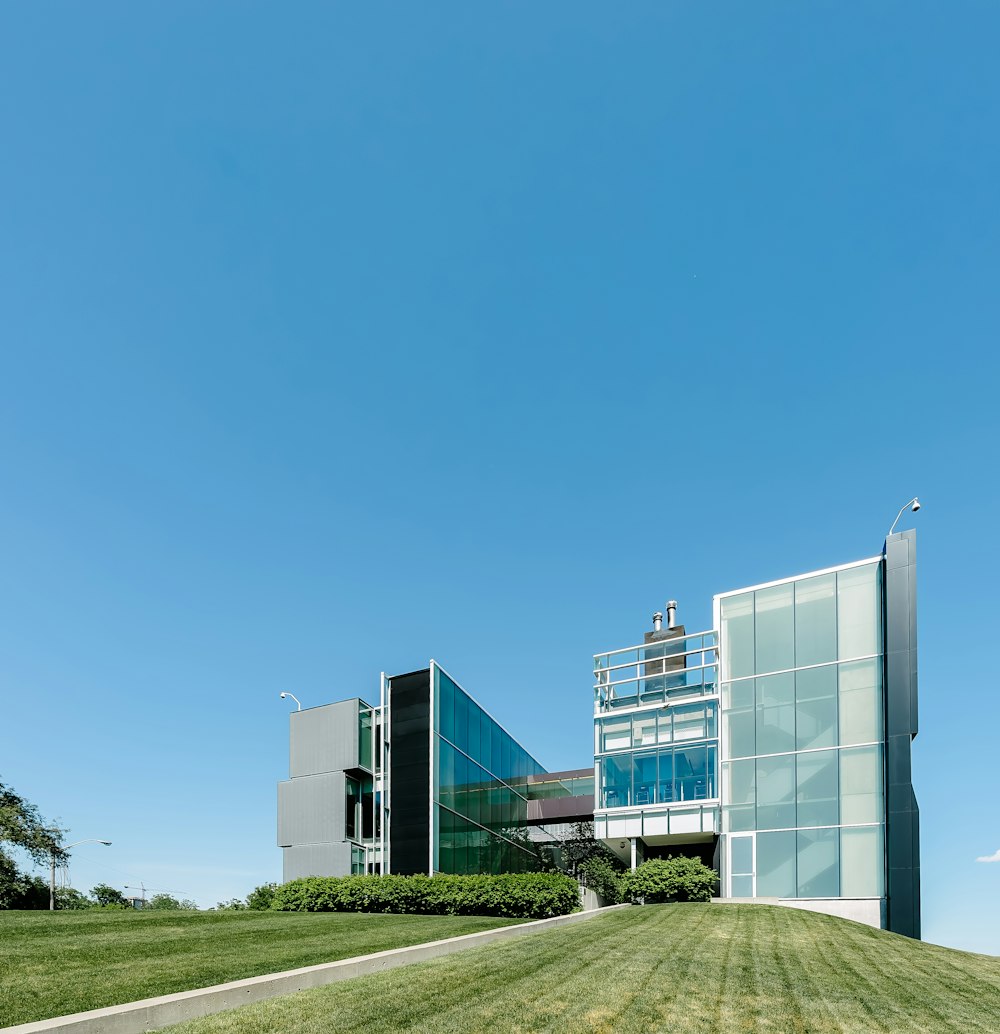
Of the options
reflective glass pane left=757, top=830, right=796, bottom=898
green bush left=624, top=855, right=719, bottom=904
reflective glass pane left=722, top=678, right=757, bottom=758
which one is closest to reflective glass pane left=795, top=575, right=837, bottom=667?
reflective glass pane left=722, top=678, right=757, bottom=758

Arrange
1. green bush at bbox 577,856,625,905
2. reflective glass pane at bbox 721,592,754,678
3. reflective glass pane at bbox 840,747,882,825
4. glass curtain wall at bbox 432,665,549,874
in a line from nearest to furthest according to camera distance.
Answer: reflective glass pane at bbox 840,747,882,825, glass curtain wall at bbox 432,665,549,874, green bush at bbox 577,856,625,905, reflective glass pane at bbox 721,592,754,678

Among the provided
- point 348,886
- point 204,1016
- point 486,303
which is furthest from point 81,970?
point 486,303

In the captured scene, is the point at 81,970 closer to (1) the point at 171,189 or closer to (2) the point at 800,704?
(1) the point at 171,189

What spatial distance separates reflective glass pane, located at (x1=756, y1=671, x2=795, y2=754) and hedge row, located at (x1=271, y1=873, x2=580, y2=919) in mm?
11135

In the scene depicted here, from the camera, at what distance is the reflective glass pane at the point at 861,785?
27.9 m

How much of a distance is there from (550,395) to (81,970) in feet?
83.7

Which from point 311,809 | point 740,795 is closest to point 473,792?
point 311,809

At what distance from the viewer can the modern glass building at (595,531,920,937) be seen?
90.9 ft

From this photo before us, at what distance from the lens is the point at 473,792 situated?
110 ft

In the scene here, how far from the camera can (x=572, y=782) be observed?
161 feet

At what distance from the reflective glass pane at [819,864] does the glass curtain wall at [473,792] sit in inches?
494

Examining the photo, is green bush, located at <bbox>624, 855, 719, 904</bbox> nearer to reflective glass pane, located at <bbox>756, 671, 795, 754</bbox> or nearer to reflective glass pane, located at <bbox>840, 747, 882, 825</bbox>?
reflective glass pane, located at <bbox>756, 671, 795, 754</bbox>

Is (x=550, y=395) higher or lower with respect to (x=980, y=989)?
higher

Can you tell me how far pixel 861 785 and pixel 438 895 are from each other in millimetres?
15450
